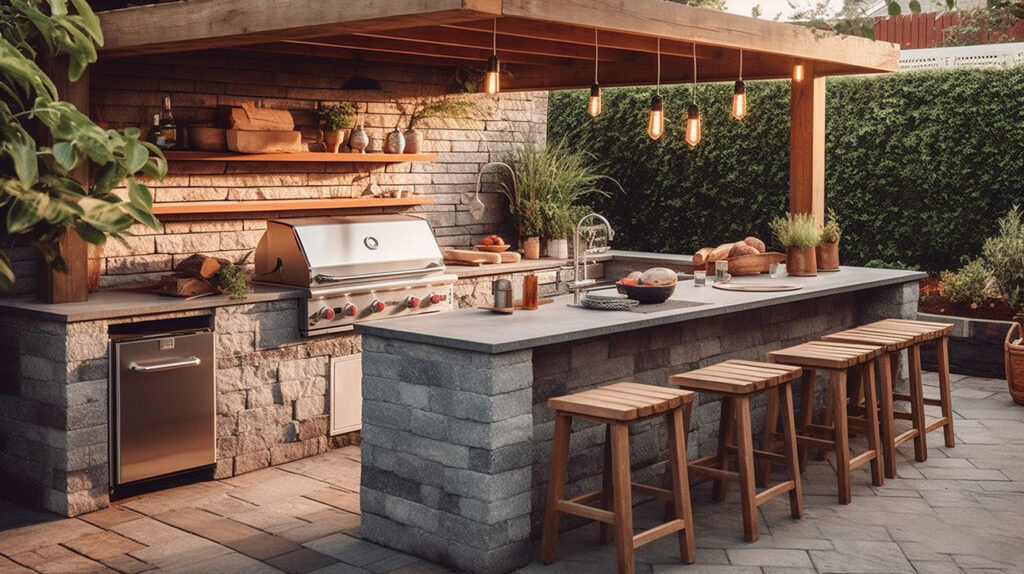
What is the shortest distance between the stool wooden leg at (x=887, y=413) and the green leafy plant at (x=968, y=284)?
337 centimetres

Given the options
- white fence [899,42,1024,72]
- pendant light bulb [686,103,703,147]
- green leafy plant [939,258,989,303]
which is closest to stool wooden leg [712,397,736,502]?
pendant light bulb [686,103,703,147]

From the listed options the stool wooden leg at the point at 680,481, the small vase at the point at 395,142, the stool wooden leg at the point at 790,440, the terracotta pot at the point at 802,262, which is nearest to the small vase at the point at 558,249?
the small vase at the point at 395,142

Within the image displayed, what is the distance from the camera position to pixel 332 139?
22.7ft

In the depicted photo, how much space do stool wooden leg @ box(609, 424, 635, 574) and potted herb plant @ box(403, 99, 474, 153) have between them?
407 centimetres

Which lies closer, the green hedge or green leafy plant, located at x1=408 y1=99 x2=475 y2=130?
green leafy plant, located at x1=408 y1=99 x2=475 y2=130

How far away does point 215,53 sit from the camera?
6.30 m

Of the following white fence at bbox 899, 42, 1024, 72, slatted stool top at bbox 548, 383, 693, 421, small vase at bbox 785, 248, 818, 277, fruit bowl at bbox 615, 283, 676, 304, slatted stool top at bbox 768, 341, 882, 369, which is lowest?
slatted stool top at bbox 548, 383, 693, 421

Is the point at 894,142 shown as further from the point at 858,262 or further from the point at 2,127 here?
the point at 2,127

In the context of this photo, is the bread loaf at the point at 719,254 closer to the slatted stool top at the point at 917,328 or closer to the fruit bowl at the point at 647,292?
the slatted stool top at the point at 917,328

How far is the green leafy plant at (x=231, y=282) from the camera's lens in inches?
213

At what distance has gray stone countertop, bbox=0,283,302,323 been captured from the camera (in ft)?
15.9

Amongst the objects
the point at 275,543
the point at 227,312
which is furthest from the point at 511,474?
the point at 227,312

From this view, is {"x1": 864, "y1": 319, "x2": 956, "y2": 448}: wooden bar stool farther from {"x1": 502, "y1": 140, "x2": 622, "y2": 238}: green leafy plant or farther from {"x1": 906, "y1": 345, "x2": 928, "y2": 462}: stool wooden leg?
{"x1": 502, "y1": 140, "x2": 622, "y2": 238}: green leafy plant

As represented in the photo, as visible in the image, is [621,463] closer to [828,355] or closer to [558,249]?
[828,355]
